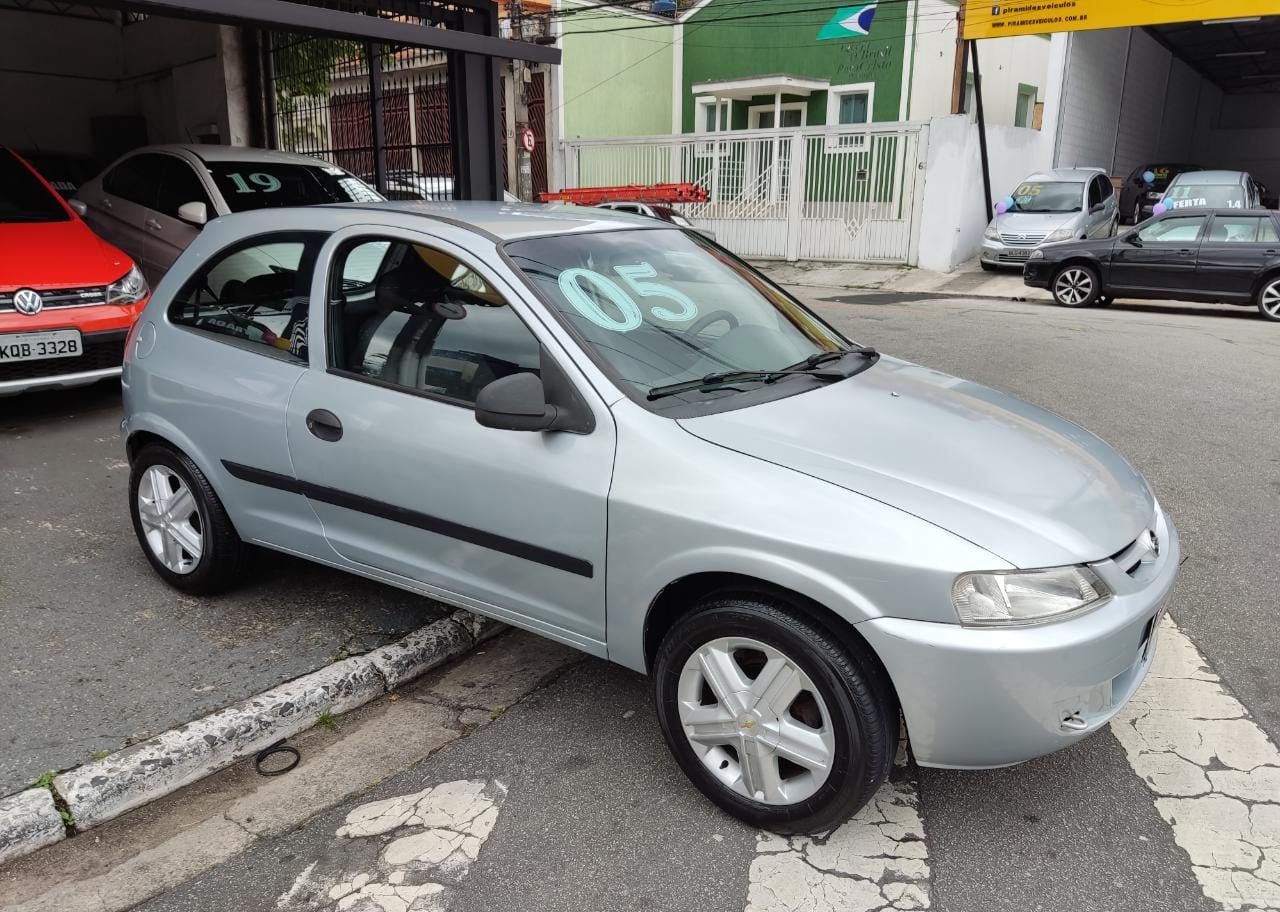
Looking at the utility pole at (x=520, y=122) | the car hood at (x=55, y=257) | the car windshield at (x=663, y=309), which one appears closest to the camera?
the car windshield at (x=663, y=309)

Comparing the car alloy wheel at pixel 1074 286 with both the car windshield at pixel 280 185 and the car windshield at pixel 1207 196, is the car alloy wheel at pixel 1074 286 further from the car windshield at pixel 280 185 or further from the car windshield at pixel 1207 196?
the car windshield at pixel 280 185

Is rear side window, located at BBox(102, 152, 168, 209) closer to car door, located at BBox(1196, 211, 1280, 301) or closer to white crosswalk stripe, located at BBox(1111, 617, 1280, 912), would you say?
white crosswalk stripe, located at BBox(1111, 617, 1280, 912)

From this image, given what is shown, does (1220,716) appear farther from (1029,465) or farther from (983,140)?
(983,140)

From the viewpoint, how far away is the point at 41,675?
3443mm

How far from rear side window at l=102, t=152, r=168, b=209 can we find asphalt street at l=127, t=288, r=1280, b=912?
284 inches

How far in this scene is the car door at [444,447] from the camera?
2885 millimetres

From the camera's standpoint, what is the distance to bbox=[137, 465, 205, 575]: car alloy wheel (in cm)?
398

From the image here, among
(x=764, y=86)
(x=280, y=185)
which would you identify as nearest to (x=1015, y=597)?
(x=280, y=185)

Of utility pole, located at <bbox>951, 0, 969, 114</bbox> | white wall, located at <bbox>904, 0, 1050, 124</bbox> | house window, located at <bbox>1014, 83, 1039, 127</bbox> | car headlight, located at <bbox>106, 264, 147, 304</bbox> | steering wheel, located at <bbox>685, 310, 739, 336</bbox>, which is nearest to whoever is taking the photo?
steering wheel, located at <bbox>685, 310, 739, 336</bbox>

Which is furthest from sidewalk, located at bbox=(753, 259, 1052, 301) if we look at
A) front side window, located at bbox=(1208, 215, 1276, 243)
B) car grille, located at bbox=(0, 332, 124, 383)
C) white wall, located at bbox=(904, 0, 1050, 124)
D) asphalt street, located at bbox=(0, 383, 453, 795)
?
asphalt street, located at bbox=(0, 383, 453, 795)

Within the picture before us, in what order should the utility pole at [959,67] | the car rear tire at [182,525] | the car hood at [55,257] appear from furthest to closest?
the utility pole at [959,67] < the car hood at [55,257] < the car rear tire at [182,525]

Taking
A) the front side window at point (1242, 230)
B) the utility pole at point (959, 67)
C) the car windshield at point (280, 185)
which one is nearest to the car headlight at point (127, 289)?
the car windshield at point (280, 185)

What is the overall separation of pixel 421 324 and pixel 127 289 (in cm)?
435

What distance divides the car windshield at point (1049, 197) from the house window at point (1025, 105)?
7879 mm
